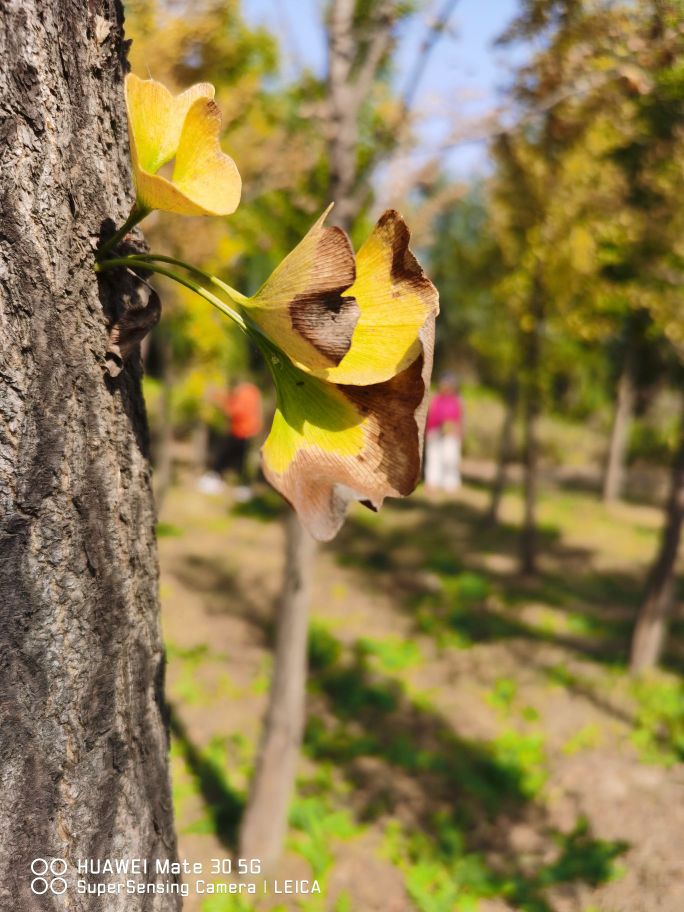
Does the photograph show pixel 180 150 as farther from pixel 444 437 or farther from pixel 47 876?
pixel 444 437

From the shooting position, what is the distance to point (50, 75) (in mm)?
871

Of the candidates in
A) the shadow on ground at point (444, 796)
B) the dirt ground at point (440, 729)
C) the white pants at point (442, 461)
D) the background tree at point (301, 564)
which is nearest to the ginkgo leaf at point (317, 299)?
the background tree at point (301, 564)

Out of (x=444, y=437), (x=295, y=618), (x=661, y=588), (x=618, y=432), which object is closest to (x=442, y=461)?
(x=444, y=437)

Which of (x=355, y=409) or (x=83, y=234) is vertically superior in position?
(x=83, y=234)

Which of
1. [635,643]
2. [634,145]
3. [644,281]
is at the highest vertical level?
[634,145]

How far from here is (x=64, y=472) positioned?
936 millimetres

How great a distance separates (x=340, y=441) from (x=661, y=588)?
18.2ft

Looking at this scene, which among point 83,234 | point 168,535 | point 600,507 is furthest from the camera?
point 600,507

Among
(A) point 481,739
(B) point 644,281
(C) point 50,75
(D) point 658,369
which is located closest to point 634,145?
(B) point 644,281

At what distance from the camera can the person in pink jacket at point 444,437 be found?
1097 cm

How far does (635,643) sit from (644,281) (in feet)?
9.14

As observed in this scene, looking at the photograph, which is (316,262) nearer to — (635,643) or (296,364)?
(296,364)

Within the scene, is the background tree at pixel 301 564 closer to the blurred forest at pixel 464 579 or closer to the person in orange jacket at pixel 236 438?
the blurred forest at pixel 464 579

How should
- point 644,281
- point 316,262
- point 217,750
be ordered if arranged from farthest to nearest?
point 644,281 < point 217,750 < point 316,262
